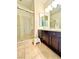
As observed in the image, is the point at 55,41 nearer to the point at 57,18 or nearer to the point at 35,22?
the point at 57,18

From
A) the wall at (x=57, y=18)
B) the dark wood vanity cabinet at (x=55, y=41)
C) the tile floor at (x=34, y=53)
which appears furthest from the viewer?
the wall at (x=57, y=18)

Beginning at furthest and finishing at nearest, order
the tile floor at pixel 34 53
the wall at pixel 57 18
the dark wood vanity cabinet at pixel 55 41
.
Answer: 1. the wall at pixel 57 18
2. the dark wood vanity cabinet at pixel 55 41
3. the tile floor at pixel 34 53

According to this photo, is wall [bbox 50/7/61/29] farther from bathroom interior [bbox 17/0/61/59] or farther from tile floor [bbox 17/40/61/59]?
tile floor [bbox 17/40/61/59]

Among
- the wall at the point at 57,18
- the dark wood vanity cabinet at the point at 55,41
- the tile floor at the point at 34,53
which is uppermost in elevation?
the wall at the point at 57,18

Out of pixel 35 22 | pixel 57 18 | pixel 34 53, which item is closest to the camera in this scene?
pixel 34 53

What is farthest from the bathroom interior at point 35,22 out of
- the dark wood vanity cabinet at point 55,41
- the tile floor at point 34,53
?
the tile floor at point 34,53

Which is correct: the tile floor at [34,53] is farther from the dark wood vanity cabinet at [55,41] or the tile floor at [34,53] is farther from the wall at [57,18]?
the wall at [57,18]

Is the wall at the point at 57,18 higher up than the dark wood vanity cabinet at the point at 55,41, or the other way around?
the wall at the point at 57,18

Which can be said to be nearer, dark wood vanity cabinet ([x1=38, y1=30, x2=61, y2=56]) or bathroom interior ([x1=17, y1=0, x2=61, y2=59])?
dark wood vanity cabinet ([x1=38, y1=30, x2=61, y2=56])

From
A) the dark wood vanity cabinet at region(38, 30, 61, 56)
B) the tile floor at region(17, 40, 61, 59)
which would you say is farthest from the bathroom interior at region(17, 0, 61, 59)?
the tile floor at region(17, 40, 61, 59)

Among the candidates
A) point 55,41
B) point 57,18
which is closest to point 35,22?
point 57,18

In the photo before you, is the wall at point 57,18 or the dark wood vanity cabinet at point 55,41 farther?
the wall at point 57,18
